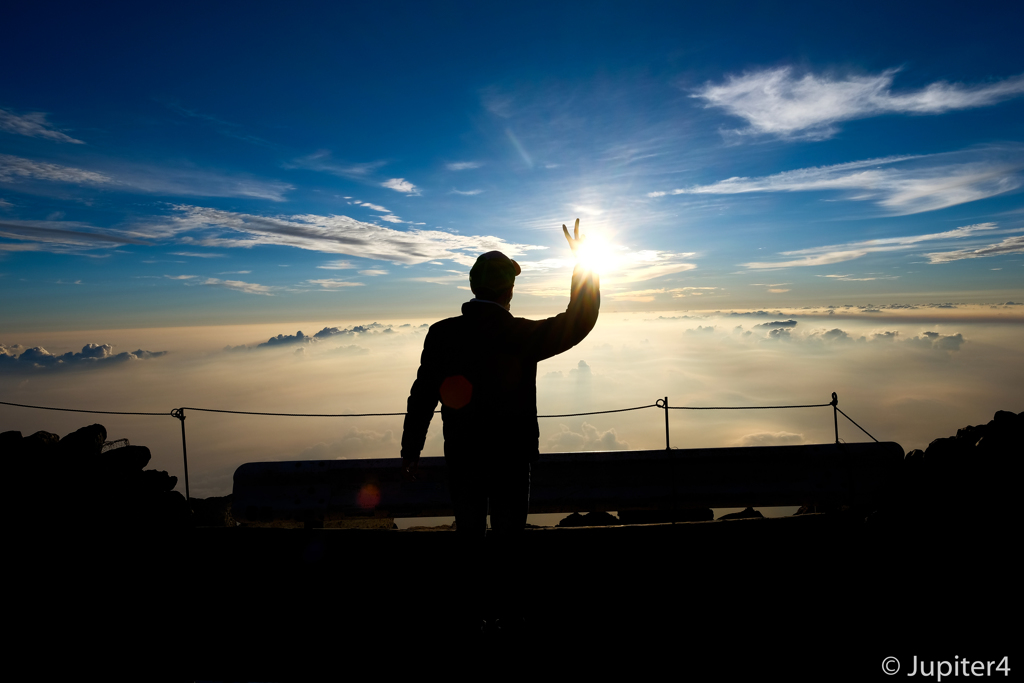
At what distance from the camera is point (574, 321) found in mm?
2918

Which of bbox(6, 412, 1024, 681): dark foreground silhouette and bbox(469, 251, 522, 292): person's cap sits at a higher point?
bbox(469, 251, 522, 292): person's cap

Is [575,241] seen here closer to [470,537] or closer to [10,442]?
[470,537]

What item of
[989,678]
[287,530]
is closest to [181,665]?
[287,530]

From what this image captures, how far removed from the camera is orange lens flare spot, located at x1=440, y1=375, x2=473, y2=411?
3041 mm

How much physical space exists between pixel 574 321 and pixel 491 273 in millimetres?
598

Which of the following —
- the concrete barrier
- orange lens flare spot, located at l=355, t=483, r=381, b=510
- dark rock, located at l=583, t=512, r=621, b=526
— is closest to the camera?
the concrete barrier

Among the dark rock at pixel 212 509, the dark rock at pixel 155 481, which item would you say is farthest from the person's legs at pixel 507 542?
the dark rock at pixel 212 509

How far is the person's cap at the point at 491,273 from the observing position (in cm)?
310

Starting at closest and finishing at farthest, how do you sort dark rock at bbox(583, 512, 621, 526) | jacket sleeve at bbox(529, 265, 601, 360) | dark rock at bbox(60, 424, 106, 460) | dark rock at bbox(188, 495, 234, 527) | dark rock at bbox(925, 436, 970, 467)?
jacket sleeve at bbox(529, 265, 601, 360)
dark rock at bbox(925, 436, 970, 467)
dark rock at bbox(60, 424, 106, 460)
dark rock at bbox(583, 512, 621, 526)
dark rock at bbox(188, 495, 234, 527)

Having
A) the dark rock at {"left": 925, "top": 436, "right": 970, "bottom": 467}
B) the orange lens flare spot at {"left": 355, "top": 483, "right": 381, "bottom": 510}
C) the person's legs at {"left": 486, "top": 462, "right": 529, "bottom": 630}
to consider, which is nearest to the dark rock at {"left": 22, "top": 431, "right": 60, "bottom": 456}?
the orange lens flare spot at {"left": 355, "top": 483, "right": 381, "bottom": 510}

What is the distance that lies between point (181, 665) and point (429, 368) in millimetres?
2493

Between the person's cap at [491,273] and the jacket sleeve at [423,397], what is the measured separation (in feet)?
1.35

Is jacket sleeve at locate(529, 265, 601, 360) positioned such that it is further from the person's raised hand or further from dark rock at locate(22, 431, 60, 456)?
dark rock at locate(22, 431, 60, 456)

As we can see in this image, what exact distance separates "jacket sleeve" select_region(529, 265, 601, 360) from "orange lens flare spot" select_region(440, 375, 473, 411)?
44 centimetres
